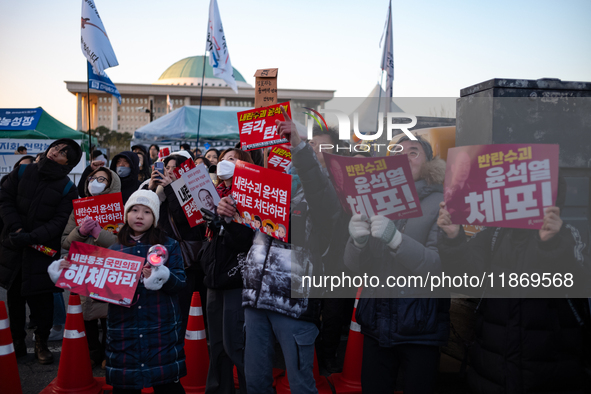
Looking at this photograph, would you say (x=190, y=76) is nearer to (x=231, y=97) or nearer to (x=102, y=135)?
(x=231, y=97)

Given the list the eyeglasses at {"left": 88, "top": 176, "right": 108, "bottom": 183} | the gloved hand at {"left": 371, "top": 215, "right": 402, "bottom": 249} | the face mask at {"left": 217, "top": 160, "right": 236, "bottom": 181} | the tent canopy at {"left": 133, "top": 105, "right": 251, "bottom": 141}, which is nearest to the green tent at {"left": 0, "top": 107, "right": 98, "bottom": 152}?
the tent canopy at {"left": 133, "top": 105, "right": 251, "bottom": 141}

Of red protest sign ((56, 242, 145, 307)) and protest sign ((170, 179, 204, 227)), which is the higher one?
protest sign ((170, 179, 204, 227))

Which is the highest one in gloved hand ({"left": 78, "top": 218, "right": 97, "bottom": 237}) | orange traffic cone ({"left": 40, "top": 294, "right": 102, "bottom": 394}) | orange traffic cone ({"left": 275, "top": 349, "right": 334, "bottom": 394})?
gloved hand ({"left": 78, "top": 218, "right": 97, "bottom": 237})

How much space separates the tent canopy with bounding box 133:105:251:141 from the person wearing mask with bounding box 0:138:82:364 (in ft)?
41.7

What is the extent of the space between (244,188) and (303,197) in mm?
366

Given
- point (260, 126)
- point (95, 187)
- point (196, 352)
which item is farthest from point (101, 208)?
point (260, 126)

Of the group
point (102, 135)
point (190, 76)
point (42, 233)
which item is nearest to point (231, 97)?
point (190, 76)

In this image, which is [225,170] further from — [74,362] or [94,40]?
[94,40]

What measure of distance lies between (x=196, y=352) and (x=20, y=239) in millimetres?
1897

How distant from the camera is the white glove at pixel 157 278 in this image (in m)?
2.61

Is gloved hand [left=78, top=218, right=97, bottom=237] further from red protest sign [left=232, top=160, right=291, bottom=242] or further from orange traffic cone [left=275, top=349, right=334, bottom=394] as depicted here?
orange traffic cone [left=275, top=349, right=334, bottom=394]

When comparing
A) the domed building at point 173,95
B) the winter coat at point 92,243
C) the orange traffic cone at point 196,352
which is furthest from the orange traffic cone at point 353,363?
the domed building at point 173,95

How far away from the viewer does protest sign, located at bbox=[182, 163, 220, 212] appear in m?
3.25

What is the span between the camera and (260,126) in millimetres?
3117
